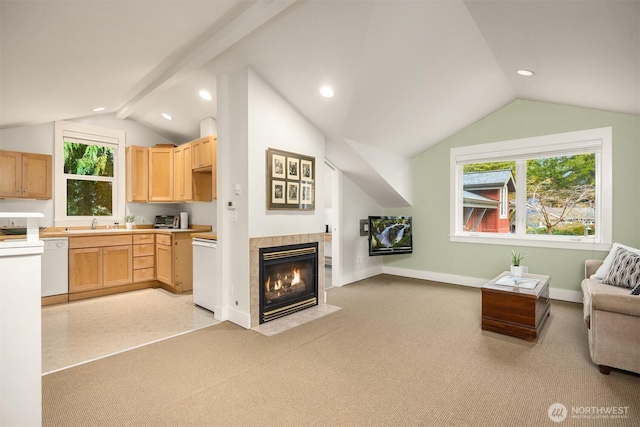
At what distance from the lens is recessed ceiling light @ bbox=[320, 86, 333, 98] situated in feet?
11.5

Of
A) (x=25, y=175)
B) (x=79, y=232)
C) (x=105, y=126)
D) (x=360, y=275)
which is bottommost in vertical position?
(x=360, y=275)

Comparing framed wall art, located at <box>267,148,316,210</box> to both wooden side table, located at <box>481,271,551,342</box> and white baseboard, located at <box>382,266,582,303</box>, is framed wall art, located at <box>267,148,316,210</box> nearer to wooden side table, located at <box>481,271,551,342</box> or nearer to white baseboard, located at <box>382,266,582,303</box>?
wooden side table, located at <box>481,271,551,342</box>

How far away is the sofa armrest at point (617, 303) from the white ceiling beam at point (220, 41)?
127 inches

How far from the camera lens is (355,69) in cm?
318

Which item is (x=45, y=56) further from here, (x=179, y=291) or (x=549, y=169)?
(x=549, y=169)

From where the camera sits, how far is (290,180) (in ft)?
12.5

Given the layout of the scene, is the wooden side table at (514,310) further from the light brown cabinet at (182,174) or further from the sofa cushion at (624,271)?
the light brown cabinet at (182,174)

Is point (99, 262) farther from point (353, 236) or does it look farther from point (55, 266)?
point (353, 236)

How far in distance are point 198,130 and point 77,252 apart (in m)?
2.54

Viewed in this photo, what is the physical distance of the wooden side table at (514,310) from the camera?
303 centimetres

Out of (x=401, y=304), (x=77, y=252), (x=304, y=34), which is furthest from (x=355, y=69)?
(x=77, y=252)

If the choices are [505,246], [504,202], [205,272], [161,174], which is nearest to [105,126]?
[161,174]

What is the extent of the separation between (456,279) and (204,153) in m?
4.48

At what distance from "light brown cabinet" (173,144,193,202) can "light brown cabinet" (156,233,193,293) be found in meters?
0.67
